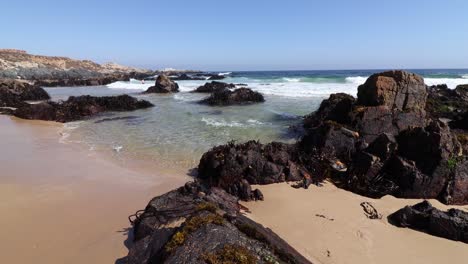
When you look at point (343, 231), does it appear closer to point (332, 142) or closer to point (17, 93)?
point (332, 142)

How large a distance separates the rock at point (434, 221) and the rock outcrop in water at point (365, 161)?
1.18m

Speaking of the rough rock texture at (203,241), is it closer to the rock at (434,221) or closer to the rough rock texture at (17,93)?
the rock at (434,221)

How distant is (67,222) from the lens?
237 inches

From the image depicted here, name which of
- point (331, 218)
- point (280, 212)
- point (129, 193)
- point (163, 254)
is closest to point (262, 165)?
point (280, 212)

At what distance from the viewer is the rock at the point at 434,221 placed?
5570mm

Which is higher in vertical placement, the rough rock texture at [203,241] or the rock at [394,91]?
the rock at [394,91]

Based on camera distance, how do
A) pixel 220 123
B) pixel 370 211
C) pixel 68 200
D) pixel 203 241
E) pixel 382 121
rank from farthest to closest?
pixel 220 123
pixel 382 121
pixel 68 200
pixel 370 211
pixel 203 241

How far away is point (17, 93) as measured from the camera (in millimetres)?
27469

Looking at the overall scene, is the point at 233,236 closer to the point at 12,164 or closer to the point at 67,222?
the point at 67,222

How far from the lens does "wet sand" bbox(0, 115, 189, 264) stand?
203 inches

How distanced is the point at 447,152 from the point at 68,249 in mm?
7619

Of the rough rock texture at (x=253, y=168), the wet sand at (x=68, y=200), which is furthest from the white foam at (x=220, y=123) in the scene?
the rough rock texture at (x=253, y=168)

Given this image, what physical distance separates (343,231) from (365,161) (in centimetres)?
271

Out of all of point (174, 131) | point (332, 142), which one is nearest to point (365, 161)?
point (332, 142)
